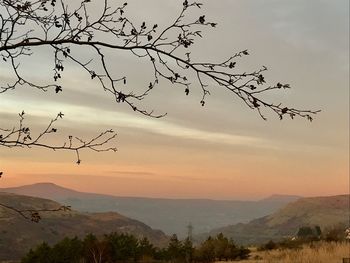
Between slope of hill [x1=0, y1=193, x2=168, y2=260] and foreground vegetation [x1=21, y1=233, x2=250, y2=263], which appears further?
slope of hill [x1=0, y1=193, x2=168, y2=260]

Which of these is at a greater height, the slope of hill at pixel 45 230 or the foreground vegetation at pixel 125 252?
the foreground vegetation at pixel 125 252

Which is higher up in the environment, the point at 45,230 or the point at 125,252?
the point at 125,252

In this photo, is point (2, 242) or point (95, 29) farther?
point (2, 242)

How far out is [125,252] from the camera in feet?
79.7

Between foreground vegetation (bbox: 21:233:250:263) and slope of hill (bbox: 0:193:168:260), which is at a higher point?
foreground vegetation (bbox: 21:233:250:263)

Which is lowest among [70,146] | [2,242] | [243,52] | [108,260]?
[2,242]

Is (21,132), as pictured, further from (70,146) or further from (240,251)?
(240,251)

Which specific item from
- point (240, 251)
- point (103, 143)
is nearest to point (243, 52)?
point (103, 143)

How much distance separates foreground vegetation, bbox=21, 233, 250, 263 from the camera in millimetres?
23266

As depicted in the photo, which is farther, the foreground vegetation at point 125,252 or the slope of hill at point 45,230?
the slope of hill at point 45,230

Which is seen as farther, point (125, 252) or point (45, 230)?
point (45, 230)

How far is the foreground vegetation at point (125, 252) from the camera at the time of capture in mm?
23266

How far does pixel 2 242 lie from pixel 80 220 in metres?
64.3

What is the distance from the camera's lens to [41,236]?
139 metres
